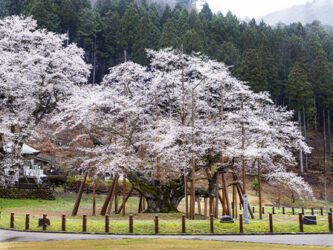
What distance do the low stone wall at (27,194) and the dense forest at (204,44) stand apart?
20.7m

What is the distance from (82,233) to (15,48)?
18.1 metres

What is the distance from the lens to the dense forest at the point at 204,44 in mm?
39812

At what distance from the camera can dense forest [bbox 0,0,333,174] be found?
1567 inches

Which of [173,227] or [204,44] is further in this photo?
[204,44]

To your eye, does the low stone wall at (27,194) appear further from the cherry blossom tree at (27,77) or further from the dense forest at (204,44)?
the dense forest at (204,44)

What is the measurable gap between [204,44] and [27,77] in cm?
2642

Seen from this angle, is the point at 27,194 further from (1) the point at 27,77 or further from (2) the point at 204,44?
(2) the point at 204,44

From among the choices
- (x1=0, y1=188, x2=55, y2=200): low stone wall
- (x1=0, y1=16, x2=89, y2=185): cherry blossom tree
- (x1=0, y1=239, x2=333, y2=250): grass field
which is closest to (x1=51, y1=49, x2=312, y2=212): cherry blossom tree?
(x1=0, y1=16, x2=89, y2=185): cherry blossom tree

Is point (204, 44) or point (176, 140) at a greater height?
point (204, 44)

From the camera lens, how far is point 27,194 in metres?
24.3

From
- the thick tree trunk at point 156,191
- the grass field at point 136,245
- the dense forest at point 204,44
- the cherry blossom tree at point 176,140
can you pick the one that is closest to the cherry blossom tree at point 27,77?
the cherry blossom tree at point 176,140

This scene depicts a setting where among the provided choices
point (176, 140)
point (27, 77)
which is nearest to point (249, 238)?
point (176, 140)

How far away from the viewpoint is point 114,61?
1825 inches

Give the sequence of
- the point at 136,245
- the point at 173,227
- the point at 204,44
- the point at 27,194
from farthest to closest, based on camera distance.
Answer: the point at 204,44
the point at 27,194
the point at 173,227
the point at 136,245
